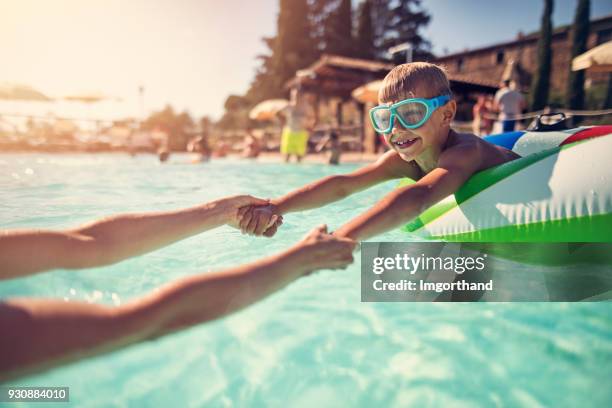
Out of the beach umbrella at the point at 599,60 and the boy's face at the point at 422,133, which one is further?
the beach umbrella at the point at 599,60

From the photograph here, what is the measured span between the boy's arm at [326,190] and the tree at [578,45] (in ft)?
67.0

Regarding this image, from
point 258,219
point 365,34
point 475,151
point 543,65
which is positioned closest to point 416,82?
point 475,151

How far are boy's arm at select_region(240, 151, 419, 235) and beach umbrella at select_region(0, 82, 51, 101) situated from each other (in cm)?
1590

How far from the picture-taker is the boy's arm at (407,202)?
5.40 feet

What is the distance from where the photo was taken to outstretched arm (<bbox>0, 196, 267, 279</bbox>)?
55.6 inches

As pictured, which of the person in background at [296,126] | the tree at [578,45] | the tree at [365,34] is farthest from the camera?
the tree at [365,34]

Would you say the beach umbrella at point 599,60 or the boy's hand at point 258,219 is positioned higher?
the beach umbrella at point 599,60

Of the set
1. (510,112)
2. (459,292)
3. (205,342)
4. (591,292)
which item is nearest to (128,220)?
(205,342)

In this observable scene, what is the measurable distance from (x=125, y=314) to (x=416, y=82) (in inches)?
73.1

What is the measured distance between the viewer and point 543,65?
20.0 meters

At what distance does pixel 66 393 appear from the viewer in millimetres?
1160

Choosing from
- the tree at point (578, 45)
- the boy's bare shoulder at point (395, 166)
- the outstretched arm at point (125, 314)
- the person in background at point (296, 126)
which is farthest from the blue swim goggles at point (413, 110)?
the tree at point (578, 45)

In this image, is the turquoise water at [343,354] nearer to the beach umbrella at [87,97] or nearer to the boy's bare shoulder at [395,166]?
the boy's bare shoulder at [395,166]

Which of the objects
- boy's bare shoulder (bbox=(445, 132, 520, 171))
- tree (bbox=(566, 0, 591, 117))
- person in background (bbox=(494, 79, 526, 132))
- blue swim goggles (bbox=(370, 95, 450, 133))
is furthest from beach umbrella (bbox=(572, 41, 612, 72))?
tree (bbox=(566, 0, 591, 117))
